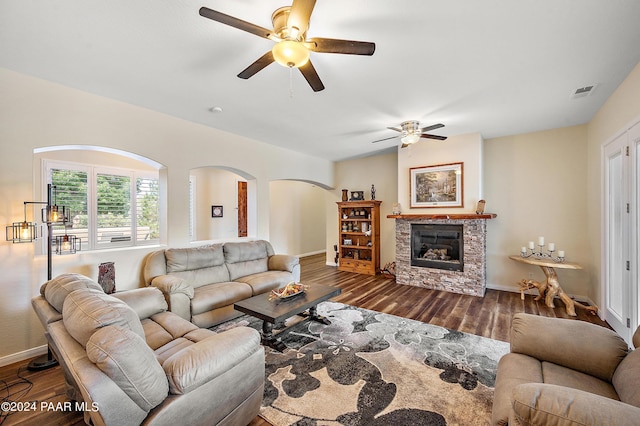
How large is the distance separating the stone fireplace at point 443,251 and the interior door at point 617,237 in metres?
1.47

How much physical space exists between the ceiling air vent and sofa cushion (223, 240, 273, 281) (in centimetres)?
483

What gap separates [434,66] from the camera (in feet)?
8.23

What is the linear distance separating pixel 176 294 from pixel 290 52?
2779mm

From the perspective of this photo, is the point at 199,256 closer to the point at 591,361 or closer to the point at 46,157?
the point at 46,157

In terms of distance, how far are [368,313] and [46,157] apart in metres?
6.20

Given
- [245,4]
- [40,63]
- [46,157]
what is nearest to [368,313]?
[245,4]

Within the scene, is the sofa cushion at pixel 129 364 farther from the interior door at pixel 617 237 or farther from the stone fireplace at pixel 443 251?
the stone fireplace at pixel 443 251

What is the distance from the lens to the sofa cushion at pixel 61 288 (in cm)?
175

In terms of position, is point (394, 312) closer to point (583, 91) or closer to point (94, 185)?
point (583, 91)

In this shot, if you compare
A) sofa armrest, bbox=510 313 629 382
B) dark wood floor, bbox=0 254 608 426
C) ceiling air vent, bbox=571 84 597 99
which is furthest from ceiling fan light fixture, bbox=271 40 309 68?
ceiling air vent, bbox=571 84 597 99

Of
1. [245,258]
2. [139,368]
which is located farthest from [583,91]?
[245,258]

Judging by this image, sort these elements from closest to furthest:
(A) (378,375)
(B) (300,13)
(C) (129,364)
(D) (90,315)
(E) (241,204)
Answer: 1. (C) (129,364)
2. (D) (90,315)
3. (B) (300,13)
4. (A) (378,375)
5. (E) (241,204)

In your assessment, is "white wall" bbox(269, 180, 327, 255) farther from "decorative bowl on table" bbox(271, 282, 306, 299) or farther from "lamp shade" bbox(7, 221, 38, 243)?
"lamp shade" bbox(7, 221, 38, 243)

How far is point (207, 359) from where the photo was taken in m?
1.46
